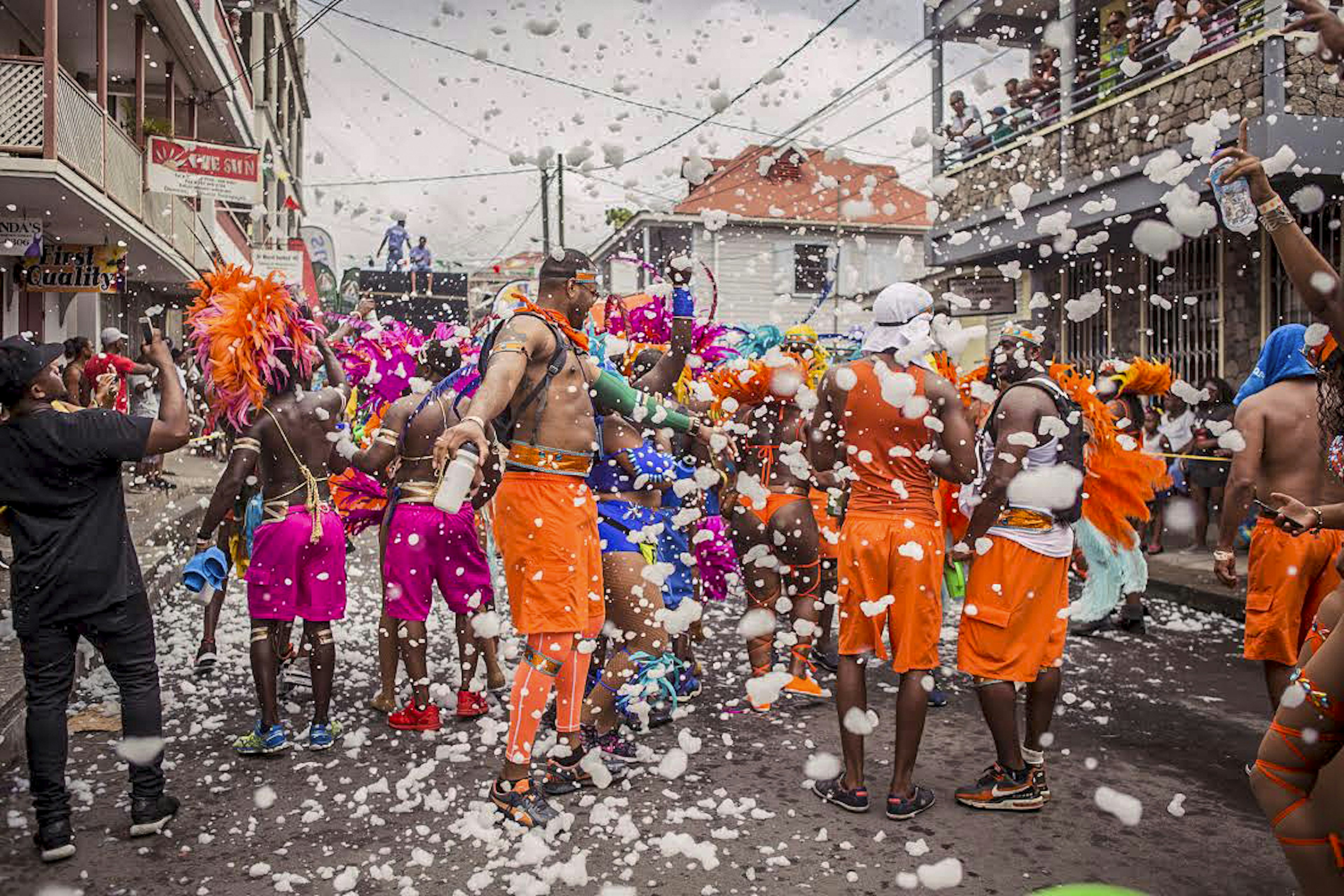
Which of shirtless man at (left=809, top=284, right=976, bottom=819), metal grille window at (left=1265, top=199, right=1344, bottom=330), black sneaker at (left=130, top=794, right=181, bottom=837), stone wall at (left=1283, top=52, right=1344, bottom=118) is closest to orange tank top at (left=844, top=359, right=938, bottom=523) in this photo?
shirtless man at (left=809, top=284, right=976, bottom=819)

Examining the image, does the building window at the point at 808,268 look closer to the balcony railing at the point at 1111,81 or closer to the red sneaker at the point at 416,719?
the balcony railing at the point at 1111,81

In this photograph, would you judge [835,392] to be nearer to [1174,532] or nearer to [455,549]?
[455,549]

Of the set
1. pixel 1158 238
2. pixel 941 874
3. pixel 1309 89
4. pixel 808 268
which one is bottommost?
pixel 941 874

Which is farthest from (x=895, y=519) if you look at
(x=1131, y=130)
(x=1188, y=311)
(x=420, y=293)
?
(x=420, y=293)

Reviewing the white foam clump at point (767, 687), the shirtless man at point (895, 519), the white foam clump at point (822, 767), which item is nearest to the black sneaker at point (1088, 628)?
the white foam clump at point (767, 687)

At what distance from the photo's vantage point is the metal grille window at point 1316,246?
11.7 metres

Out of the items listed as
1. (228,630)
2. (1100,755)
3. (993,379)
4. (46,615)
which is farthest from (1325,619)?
(228,630)

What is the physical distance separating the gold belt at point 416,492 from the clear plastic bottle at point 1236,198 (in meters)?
3.94

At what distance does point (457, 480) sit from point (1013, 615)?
2401 mm

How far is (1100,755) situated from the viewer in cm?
500

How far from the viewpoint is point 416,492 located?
579cm

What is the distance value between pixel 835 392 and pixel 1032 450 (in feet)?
3.02

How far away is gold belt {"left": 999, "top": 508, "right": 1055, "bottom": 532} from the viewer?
454cm

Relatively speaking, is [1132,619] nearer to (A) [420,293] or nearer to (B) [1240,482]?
(B) [1240,482]
